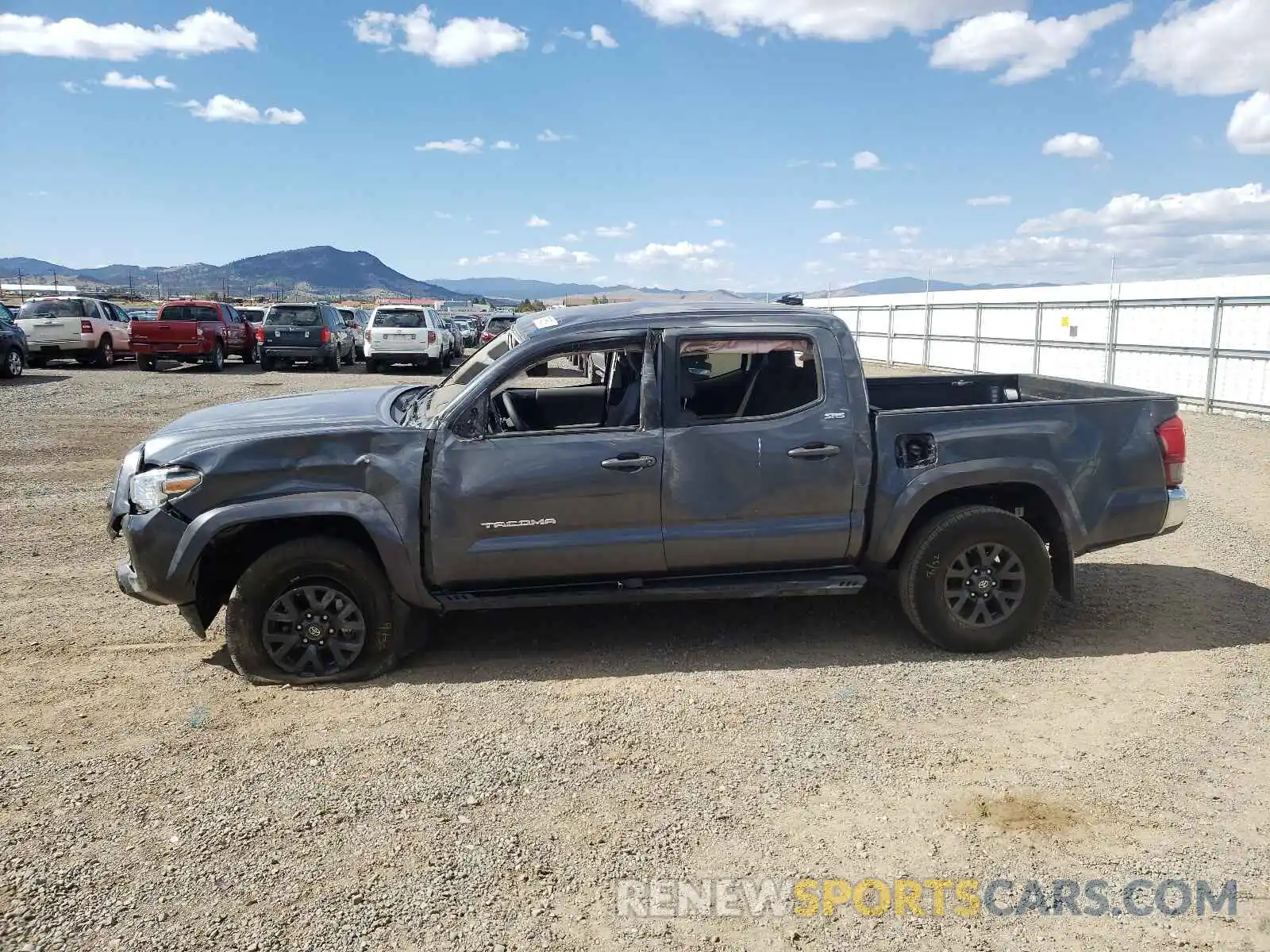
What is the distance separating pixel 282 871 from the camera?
325 cm

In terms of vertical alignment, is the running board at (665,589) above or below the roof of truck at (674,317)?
below

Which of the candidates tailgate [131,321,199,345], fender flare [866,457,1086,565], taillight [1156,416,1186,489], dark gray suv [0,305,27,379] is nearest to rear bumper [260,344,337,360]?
tailgate [131,321,199,345]

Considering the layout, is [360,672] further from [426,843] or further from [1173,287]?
[1173,287]

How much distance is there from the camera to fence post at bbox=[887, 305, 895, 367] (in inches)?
1182

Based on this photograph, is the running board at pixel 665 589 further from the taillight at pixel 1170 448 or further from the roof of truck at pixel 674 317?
the taillight at pixel 1170 448

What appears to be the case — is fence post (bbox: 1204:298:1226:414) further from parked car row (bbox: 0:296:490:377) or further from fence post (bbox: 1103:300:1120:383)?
parked car row (bbox: 0:296:490:377)

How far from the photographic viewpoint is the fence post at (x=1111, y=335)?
18.7 m

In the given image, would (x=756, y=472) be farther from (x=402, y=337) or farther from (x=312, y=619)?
(x=402, y=337)

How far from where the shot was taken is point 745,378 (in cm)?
548

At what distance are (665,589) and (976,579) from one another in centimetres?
167

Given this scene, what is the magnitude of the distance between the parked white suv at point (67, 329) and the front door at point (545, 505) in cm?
2284

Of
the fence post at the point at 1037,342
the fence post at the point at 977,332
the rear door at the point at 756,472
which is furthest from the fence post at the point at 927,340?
the rear door at the point at 756,472

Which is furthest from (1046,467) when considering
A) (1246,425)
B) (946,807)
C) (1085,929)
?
(1246,425)

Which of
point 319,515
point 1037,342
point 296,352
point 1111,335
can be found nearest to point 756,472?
point 319,515
